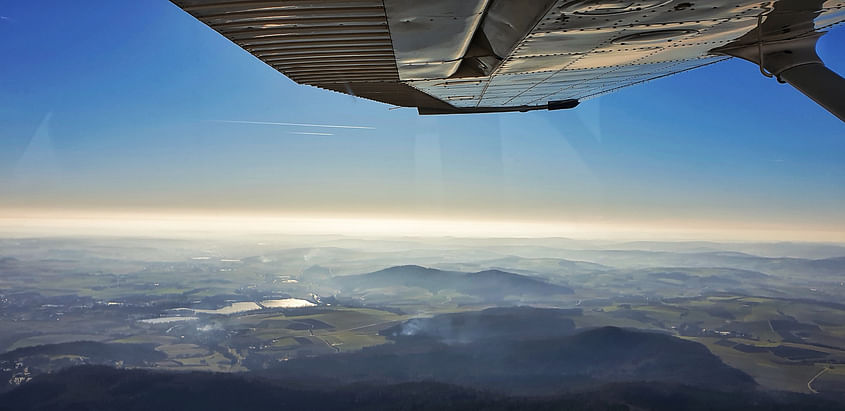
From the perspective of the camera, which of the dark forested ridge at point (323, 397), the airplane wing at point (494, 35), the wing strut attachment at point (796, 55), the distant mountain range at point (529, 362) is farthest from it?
the distant mountain range at point (529, 362)

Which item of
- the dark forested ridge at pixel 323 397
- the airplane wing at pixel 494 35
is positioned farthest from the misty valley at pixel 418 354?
the airplane wing at pixel 494 35

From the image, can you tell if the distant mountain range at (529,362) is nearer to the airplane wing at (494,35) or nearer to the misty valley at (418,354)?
the misty valley at (418,354)

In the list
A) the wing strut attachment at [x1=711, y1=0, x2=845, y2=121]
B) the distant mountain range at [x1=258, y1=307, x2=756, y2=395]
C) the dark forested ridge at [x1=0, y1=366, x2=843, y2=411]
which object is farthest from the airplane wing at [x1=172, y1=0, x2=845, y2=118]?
the distant mountain range at [x1=258, y1=307, x2=756, y2=395]

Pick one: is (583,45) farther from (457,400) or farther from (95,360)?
(95,360)

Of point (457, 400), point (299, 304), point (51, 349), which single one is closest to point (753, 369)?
point (457, 400)

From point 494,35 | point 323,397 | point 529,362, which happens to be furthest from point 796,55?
point 529,362

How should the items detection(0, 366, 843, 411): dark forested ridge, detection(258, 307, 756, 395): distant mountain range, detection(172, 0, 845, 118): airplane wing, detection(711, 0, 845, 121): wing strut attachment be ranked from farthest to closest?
detection(258, 307, 756, 395): distant mountain range, detection(0, 366, 843, 411): dark forested ridge, detection(711, 0, 845, 121): wing strut attachment, detection(172, 0, 845, 118): airplane wing

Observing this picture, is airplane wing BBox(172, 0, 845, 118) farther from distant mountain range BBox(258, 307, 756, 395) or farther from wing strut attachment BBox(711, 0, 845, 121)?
distant mountain range BBox(258, 307, 756, 395)

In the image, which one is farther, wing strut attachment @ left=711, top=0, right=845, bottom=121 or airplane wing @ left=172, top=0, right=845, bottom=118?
wing strut attachment @ left=711, top=0, right=845, bottom=121

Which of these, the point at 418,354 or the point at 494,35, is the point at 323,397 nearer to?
the point at 418,354
